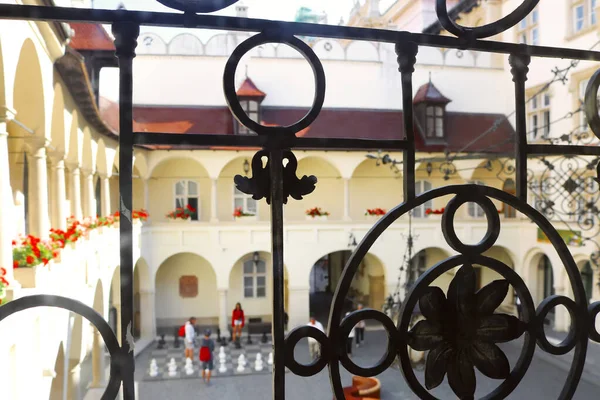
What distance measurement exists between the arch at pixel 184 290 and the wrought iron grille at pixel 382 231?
17.7 meters

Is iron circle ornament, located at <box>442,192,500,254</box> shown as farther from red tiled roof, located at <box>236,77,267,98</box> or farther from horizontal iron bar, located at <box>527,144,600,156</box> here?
red tiled roof, located at <box>236,77,267,98</box>

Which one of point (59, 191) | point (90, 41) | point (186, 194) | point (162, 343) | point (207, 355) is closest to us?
point (59, 191)

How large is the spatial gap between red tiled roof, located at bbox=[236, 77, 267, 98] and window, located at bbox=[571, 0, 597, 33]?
934 centimetres

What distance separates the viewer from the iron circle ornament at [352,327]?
1022 mm

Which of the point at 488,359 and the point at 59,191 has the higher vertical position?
the point at 59,191

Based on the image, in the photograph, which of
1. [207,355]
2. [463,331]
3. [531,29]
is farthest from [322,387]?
[531,29]

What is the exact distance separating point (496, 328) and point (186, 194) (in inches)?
702

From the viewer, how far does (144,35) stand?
59.0 ft

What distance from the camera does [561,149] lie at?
125 cm

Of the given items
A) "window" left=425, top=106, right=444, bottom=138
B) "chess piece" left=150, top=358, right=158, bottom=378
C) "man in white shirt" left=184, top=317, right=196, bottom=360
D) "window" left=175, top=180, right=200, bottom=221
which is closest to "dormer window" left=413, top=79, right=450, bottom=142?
"window" left=425, top=106, right=444, bottom=138

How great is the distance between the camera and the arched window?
18.8 meters

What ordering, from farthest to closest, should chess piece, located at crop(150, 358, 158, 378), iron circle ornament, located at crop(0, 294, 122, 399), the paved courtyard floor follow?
1. chess piece, located at crop(150, 358, 158, 378)
2. the paved courtyard floor
3. iron circle ornament, located at crop(0, 294, 122, 399)

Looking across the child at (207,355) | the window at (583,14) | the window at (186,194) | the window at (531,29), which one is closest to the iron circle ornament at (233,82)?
the child at (207,355)

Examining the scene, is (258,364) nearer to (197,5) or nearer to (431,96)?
(431,96)
